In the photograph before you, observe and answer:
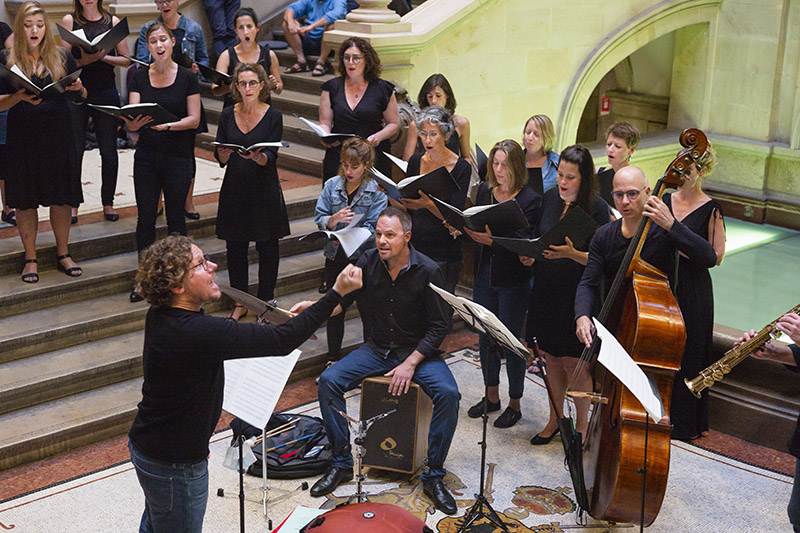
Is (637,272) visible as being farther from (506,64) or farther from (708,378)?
(506,64)

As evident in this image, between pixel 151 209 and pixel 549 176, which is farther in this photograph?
pixel 151 209

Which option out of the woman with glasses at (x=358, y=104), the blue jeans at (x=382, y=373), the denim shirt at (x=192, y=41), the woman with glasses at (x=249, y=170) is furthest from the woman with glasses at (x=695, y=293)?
the denim shirt at (x=192, y=41)

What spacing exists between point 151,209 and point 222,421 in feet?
5.56

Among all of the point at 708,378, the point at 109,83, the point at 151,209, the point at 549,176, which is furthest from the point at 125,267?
the point at 708,378

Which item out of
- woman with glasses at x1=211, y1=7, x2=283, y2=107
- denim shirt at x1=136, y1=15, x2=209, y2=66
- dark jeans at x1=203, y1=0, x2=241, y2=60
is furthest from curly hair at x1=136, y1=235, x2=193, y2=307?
dark jeans at x1=203, y1=0, x2=241, y2=60

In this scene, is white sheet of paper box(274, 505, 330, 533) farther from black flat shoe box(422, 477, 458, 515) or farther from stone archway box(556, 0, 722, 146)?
stone archway box(556, 0, 722, 146)

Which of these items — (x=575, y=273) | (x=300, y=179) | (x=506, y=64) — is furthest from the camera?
(x=506, y=64)

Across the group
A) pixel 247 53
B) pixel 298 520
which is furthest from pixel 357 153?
pixel 298 520

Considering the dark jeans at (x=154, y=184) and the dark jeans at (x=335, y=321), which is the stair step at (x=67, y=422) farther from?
the dark jeans at (x=335, y=321)

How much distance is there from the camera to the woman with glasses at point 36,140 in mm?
6164

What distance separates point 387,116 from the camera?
23.1ft

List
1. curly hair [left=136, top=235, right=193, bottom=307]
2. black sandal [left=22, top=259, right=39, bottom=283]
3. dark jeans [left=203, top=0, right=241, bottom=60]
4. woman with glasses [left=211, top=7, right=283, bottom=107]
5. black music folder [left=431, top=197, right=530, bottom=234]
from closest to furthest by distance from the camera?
1. curly hair [left=136, top=235, right=193, bottom=307]
2. black music folder [left=431, top=197, right=530, bottom=234]
3. black sandal [left=22, top=259, right=39, bottom=283]
4. woman with glasses [left=211, top=7, right=283, bottom=107]
5. dark jeans [left=203, top=0, right=241, bottom=60]

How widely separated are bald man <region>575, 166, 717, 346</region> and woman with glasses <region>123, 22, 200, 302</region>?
3.06 m

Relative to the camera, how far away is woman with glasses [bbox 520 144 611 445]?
17.4 ft
